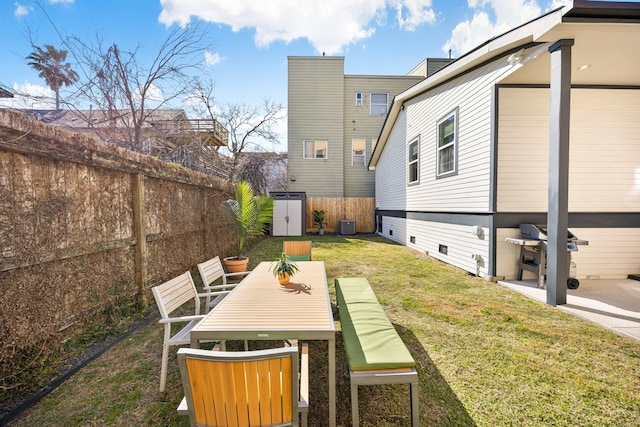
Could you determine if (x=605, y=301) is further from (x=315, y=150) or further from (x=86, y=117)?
(x=86, y=117)

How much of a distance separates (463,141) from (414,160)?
102 inches

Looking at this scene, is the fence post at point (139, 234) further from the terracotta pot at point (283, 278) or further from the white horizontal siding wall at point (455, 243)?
the white horizontal siding wall at point (455, 243)

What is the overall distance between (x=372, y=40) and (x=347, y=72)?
5.49m

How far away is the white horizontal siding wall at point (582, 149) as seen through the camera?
488 centimetres


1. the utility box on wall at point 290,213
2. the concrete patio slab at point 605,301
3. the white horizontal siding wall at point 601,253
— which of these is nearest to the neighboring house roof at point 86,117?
the utility box on wall at point 290,213

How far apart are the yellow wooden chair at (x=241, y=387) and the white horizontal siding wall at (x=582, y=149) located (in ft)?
17.1

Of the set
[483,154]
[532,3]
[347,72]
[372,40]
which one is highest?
[347,72]

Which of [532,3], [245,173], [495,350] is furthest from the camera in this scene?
[245,173]

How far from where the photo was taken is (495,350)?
2.71m

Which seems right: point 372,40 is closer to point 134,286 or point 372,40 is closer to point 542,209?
point 542,209

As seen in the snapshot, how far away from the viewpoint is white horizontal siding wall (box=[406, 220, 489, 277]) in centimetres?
521

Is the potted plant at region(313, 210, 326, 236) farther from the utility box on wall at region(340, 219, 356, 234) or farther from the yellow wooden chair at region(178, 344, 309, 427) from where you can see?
the yellow wooden chair at region(178, 344, 309, 427)

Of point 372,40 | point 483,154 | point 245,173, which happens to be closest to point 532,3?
point 483,154

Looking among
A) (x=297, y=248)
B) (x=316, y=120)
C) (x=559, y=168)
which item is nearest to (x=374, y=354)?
(x=297, y=248)
